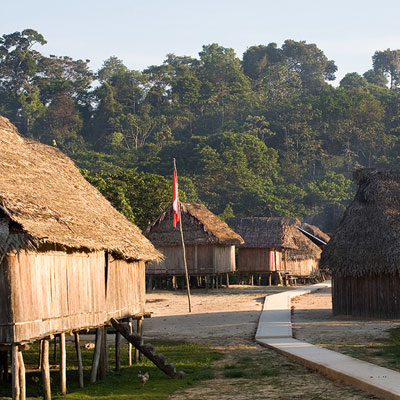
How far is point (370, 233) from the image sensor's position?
25.6 metres

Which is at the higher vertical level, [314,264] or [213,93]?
[213,93]

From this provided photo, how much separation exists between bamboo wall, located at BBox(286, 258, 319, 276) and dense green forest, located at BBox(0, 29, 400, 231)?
14801 mm

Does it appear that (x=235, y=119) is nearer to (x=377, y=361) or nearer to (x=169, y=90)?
(x=169, y=90)

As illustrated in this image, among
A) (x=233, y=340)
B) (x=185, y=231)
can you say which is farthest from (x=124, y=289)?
(x=185, y=231)

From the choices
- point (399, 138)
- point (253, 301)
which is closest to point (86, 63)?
point (399, 138)

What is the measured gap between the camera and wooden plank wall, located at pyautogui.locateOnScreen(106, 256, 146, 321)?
55.8 feet

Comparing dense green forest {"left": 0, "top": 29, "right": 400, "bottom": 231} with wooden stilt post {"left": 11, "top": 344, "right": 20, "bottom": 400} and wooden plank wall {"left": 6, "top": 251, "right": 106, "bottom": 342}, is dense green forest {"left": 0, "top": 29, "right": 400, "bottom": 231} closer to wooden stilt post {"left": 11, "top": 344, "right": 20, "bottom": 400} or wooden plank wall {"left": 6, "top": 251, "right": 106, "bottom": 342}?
Result: wooden plank wall {"left": 6, "top": 251, "right": 106, "bottom": 342}

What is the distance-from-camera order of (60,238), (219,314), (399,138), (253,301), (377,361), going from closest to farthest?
(60,238)
(377,361)
(219,314)
(253,301)
(399,138)

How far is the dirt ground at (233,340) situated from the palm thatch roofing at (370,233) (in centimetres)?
244

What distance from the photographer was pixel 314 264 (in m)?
58.0

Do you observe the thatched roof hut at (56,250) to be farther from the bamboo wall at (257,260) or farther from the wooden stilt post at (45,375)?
the bamboo wall at (257,260)

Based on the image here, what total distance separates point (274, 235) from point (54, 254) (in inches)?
1522

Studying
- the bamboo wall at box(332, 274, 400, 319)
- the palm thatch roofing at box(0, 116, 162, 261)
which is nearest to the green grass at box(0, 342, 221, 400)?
the palm thatch roofing at box(0, 116, 162, 261)

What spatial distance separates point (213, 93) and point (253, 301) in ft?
259
